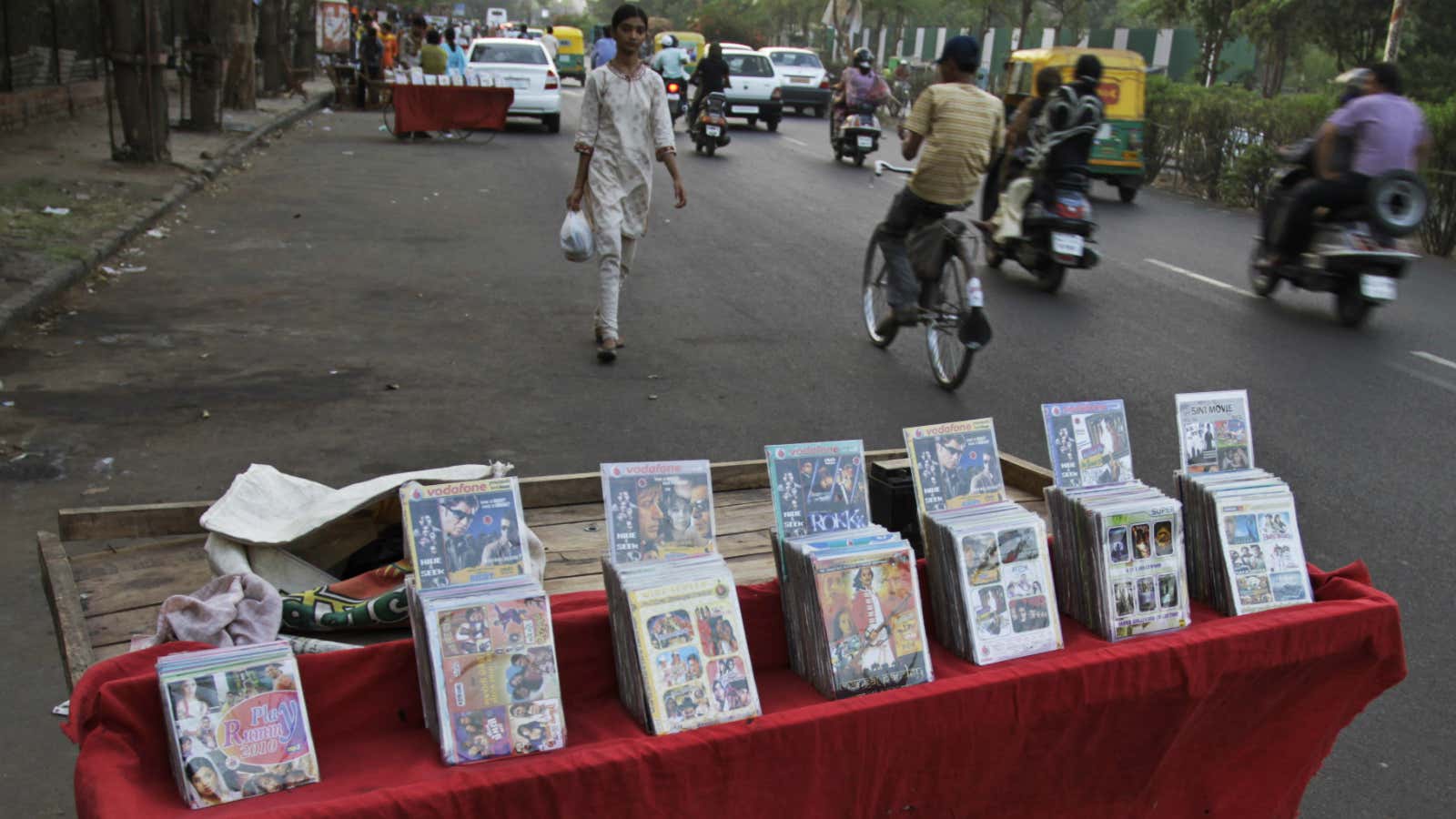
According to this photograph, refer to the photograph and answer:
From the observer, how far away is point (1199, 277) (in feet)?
37.0

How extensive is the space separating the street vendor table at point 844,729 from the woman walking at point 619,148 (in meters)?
4.02

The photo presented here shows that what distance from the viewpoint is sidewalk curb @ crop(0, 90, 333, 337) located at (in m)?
7.63

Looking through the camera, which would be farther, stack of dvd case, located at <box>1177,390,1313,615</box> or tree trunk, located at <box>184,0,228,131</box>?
tree trunk, located at <box>184,0,228,131</box>

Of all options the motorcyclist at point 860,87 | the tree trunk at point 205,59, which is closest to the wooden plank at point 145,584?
the tree trunk at point 205,59

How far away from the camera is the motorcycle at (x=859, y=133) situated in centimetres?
1930

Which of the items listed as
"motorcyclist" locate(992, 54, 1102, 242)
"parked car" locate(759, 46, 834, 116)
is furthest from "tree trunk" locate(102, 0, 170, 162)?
"parked car" locate(759, 46, 834, 116)

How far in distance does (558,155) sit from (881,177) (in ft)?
16.1

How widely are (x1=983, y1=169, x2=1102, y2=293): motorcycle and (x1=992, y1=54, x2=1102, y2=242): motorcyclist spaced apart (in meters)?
0.06

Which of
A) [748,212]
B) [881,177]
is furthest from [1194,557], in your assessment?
[881,177]

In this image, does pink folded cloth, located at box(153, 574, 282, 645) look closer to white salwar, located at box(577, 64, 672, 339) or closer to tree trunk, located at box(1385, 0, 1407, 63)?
white salwar, located at box(577, 64, 672, 339)

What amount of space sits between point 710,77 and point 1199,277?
10.6m

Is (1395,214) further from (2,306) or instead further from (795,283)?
(2,306)

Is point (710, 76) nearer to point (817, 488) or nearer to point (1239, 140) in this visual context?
point (1239, 140)

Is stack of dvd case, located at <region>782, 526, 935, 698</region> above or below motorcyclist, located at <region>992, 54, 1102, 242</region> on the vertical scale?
below
